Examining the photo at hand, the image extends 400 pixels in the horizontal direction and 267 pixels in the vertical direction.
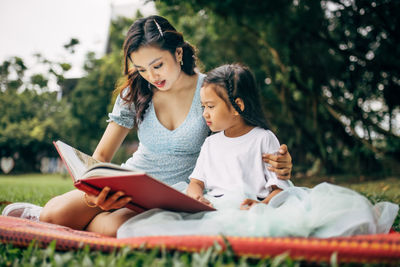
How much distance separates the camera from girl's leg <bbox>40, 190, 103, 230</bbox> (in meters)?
1.94

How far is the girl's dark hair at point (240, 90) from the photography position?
2047 millimetres

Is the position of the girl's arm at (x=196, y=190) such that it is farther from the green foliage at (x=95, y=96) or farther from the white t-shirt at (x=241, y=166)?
the green foliage at (x=95, y=96)

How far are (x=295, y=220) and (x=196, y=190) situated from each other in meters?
0.74

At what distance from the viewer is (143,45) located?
2242 millimetres

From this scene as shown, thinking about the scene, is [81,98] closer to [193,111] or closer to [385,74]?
[385,74]

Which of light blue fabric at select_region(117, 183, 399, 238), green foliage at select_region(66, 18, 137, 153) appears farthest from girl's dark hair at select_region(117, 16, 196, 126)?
green foliage at select_region(66, 18, 137, 153)

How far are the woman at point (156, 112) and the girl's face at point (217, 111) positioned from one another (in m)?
0.33

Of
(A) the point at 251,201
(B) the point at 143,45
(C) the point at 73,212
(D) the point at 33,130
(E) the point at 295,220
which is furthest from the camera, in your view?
(D) the point at 33,130

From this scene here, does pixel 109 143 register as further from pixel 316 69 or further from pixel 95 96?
pixel 95 96

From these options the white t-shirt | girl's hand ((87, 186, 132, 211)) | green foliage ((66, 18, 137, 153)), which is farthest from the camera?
green foliage ((66, 18, 137, 153))

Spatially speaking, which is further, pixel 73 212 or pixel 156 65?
pixel 156 65

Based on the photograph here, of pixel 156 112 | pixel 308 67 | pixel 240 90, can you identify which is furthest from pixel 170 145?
pixel 308 67

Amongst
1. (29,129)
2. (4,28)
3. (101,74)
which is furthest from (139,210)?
(29,129)

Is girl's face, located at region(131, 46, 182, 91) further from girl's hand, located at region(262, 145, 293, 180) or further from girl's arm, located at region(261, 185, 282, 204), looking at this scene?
girl's arm, located at region(261, 185, 282, 204)
